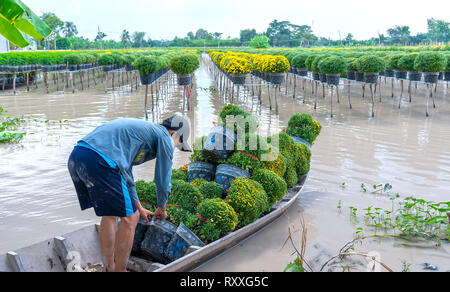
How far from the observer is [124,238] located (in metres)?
Answer: 3.62

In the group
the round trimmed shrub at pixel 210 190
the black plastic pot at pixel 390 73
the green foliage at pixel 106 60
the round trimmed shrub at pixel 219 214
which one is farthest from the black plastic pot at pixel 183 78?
the round trimmed shrub at pixel 219 214

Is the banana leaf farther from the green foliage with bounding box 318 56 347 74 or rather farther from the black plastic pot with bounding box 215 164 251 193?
the green foliage with bounding box 318 56 347 74

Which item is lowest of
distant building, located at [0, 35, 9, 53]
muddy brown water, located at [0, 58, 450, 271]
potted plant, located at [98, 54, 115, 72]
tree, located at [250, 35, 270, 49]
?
muddy brown water, located at [0, 58, 450, 271]

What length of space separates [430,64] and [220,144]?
34.6 feet

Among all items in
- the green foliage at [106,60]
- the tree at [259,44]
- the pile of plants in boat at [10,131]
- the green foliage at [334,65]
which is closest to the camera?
the pile of plants in boat at [10,131]

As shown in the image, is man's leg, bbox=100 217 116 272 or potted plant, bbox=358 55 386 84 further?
potted plant, bbox=358 55 386 84

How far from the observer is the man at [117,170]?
3395mm

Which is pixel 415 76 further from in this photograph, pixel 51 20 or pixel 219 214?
pixel 51 20

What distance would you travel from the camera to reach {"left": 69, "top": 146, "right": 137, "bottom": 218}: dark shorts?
3371mm

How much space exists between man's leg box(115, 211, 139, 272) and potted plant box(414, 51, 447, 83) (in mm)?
12643

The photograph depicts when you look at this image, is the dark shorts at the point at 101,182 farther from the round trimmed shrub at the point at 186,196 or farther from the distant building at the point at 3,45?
the distant building at the point at 3,45

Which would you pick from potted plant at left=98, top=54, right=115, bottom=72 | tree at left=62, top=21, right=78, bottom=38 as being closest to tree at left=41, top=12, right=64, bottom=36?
tree at left=62, top=21, right=78, bottom=38

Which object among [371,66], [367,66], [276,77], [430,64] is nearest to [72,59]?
[276,77]
